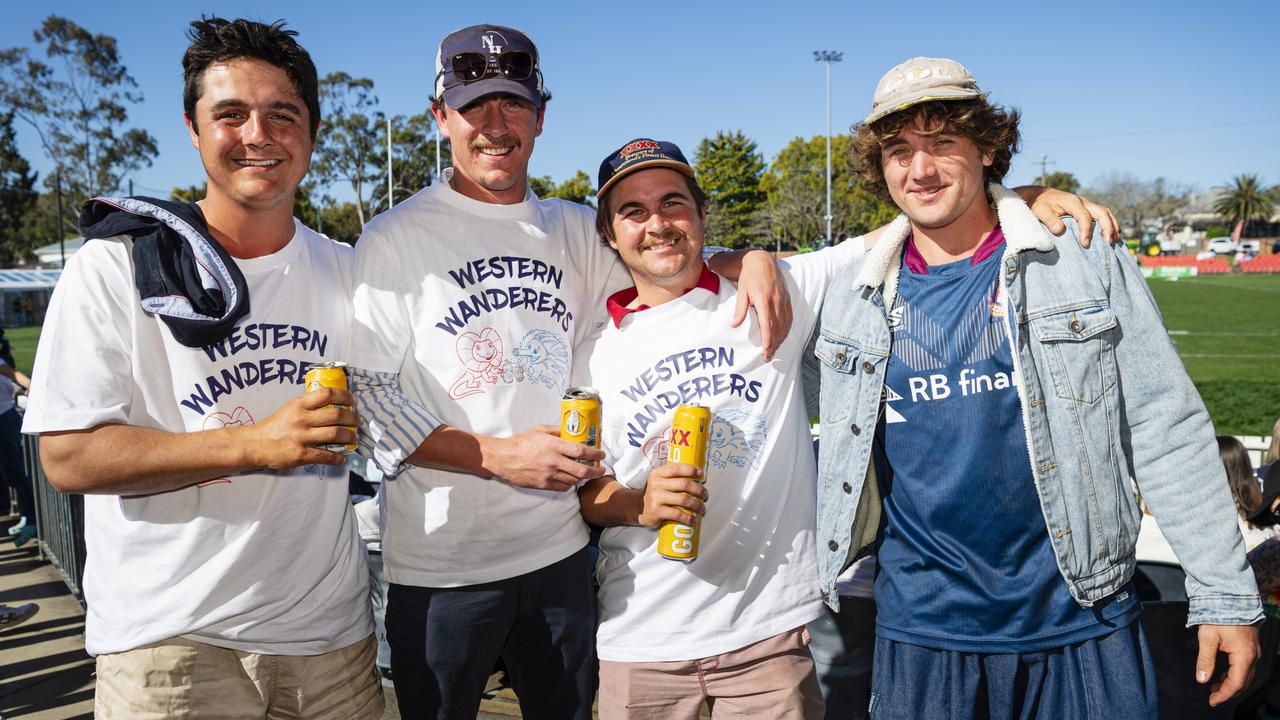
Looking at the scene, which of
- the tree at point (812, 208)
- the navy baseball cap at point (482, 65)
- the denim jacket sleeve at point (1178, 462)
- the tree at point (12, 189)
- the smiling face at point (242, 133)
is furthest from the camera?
the tree at point (812, 208)

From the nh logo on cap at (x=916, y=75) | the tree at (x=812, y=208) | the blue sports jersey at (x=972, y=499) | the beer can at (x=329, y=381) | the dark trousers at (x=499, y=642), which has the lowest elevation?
the dark trousers at (x=499, y=642)

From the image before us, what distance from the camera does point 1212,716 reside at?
283 cm

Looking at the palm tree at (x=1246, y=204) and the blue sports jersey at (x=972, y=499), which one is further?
the palm tree at (x=1246, y=204)

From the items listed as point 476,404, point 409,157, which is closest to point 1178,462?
point 476,404

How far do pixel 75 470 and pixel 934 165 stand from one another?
2.36 m

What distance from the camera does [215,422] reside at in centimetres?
220

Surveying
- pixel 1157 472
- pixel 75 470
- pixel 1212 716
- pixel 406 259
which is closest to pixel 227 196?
pixel 406 259

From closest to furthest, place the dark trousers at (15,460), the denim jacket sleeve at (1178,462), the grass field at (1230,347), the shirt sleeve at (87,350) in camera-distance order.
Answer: the shirt sleeve at (87,350)
the denim jacket sleeve at (1178,462)
the dark trousers at (15,460)
the grass field at (1230,347)

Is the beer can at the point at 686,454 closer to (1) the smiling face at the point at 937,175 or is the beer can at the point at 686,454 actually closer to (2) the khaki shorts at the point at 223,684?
(1) the smiling face at the point at 937,175

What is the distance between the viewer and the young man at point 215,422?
2031 millimetres

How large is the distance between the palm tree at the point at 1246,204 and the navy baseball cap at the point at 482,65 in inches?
4135

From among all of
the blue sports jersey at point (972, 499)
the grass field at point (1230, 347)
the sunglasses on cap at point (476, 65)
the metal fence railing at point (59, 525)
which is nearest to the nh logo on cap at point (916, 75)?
the blue sports jersey at point (972, 499)

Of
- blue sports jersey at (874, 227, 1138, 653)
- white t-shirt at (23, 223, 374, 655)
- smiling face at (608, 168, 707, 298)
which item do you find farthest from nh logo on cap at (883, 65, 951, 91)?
white t-shirt at (23, 223, 374, 655)

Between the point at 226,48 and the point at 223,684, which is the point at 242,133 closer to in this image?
the point at 226,48
